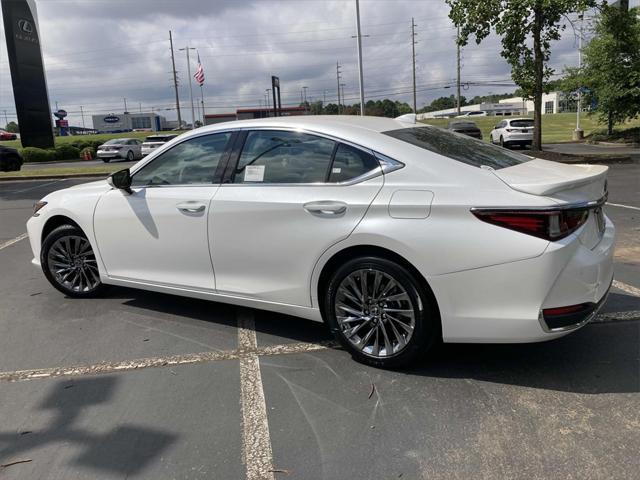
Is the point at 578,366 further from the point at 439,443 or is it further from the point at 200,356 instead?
the point at 200,356

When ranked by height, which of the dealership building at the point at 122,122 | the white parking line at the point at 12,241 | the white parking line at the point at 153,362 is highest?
the dealership building at the point at 122,122

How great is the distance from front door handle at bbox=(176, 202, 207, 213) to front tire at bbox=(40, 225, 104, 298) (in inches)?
52.4

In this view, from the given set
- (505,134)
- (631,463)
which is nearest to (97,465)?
(631,463)

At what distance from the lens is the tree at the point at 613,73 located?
1026 inches

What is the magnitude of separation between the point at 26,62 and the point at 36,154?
18.5 feet

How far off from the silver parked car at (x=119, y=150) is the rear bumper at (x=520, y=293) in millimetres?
31099

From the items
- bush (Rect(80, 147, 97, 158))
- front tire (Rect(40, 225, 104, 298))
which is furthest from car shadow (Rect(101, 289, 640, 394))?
bush (Rect(80, 147, 97, 158))

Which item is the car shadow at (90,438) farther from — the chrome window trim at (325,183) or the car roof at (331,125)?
the car roof at (331,125)

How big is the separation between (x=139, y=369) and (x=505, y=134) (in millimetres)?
27010

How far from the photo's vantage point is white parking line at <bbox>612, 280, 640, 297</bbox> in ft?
15.8

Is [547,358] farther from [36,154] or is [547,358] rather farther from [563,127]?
[563,127]

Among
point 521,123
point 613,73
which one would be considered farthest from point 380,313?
point 613,73

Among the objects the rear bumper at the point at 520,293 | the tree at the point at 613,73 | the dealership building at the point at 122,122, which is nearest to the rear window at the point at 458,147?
the rear bumper at the point at 520,293

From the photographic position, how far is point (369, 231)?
333 centimetres
